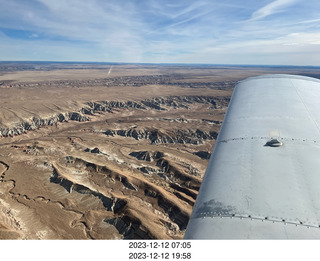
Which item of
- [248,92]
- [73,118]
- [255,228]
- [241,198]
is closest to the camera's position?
[255,228]

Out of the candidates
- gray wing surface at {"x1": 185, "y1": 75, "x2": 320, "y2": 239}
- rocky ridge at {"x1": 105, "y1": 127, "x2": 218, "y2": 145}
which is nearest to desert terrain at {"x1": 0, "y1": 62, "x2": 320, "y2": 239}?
rocky ridge at {"x1": 105, "y1": 127, "x2": 218, "y2": 145}

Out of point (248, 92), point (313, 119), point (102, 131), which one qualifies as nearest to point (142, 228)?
point (248, 92)

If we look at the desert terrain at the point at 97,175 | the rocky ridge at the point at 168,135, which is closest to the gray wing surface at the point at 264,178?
the desert terrain at the point at 97,175

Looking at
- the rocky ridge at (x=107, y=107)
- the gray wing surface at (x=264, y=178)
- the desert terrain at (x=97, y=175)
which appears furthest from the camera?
the rocky ridge at (x=107, y=107)

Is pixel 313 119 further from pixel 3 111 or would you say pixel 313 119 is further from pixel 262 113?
pixel 3 111

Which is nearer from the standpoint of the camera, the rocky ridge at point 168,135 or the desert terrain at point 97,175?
the desert terrain at point 97,175

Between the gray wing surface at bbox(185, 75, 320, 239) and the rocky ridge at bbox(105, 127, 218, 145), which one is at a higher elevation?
the gray wing surface at bbox(185, 75, 320, 239)

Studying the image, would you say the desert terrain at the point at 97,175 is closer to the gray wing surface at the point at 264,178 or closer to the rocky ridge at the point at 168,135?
the rocky ridge at the point at 168,135

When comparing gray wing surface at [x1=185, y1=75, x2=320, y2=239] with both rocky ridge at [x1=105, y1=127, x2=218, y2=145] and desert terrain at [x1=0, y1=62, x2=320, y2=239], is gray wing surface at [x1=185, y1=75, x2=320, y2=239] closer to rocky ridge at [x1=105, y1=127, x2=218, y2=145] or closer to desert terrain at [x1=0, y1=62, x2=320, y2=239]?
desert terrain at [x1=0, y1=62, x2=320, y2=239]
